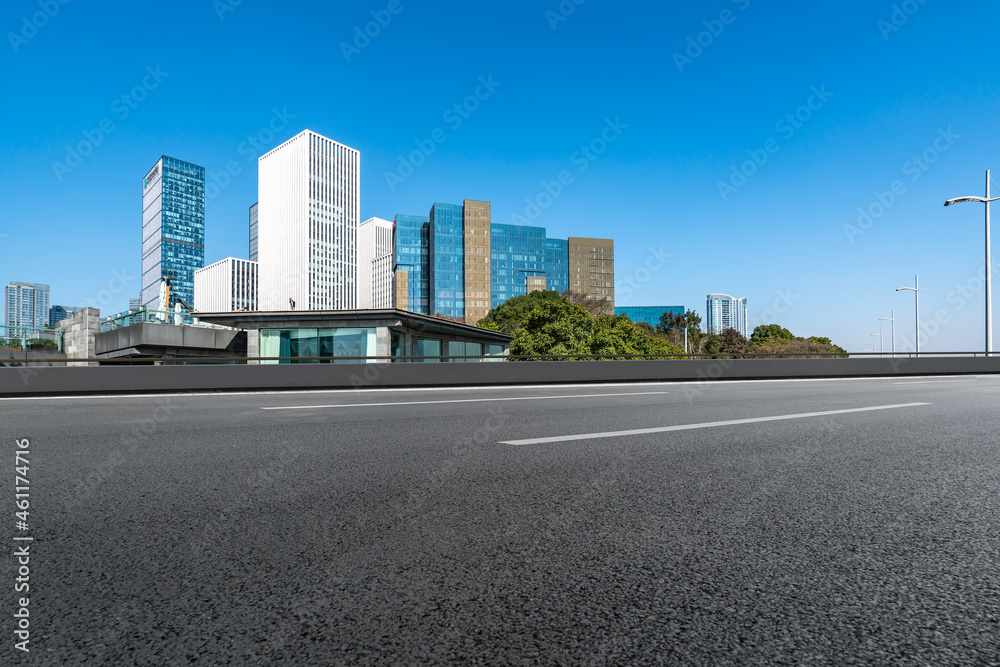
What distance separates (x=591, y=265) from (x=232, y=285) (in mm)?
123502

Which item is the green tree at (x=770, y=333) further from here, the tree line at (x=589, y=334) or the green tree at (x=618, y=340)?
the green tree at (x=618, y=340)

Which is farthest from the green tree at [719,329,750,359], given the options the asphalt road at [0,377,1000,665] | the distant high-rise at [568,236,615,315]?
the distant high-rise at [568,236,615,315]

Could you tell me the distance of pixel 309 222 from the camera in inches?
5753

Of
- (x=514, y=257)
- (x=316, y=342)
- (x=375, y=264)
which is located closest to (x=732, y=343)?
→ (x=316, y=342)

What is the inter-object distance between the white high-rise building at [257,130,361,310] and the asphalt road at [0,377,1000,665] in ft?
478

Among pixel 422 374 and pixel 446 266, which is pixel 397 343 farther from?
pixel 446 266

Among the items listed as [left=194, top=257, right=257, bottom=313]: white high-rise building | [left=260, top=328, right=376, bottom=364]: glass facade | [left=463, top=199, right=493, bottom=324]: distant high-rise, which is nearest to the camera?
[left=260, top=328, right=376, bottom=364]: glass facade

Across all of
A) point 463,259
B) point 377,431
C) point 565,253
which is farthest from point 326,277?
point 377,431

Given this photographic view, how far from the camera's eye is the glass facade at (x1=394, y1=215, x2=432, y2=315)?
170 metres

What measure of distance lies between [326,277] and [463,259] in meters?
40.5

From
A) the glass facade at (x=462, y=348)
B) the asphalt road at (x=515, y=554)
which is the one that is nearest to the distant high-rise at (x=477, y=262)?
the glass facade at (x=462, y=348)

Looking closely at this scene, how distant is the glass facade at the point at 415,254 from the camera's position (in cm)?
17050

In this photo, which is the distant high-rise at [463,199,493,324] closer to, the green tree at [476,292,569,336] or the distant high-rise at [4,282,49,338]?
the green tree at [476,292,569,336]

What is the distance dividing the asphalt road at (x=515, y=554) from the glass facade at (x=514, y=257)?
6661 inches
